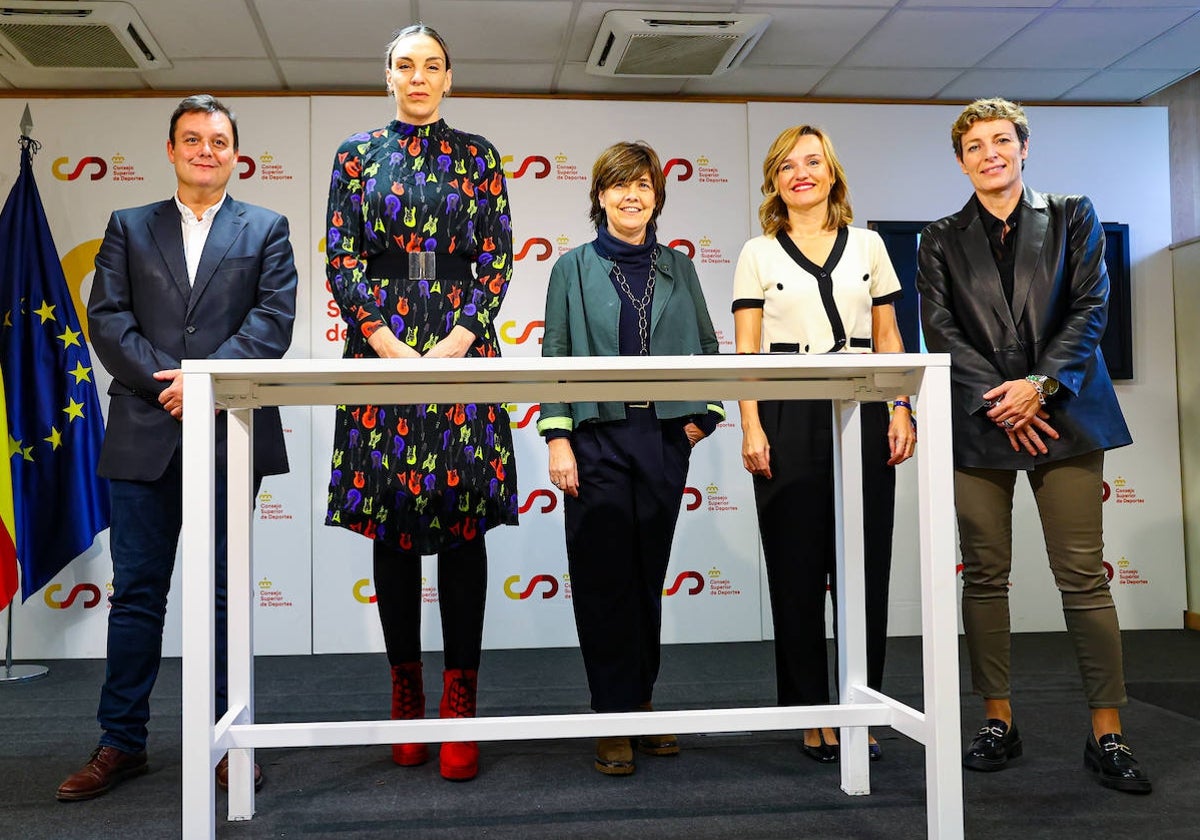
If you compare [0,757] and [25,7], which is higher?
[25,7]

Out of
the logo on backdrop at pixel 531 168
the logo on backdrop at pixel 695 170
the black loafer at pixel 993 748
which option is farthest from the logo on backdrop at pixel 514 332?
the black loafer at pixel 993 748

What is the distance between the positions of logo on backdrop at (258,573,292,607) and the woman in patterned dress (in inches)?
84.0

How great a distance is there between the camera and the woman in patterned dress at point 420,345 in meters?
2.10

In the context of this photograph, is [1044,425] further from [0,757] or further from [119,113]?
[119,113]

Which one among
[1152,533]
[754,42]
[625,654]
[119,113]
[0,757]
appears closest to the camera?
[625,654]

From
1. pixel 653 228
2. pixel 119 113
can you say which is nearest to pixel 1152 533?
pixel 653 228

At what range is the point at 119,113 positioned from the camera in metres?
4.21

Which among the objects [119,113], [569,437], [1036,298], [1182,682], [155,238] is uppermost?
[119,113]

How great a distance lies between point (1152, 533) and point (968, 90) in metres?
2.18

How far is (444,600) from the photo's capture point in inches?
85.9

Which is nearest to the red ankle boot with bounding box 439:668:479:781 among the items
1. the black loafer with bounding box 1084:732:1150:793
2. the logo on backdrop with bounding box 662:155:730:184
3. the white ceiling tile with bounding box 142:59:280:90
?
the black loafer with bounding box 1084:732:1150:793

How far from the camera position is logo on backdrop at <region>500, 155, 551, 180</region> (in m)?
4.33

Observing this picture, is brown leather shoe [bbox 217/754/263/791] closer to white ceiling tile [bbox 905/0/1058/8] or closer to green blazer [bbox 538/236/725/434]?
green blazer [bbox 538/236/725/434]

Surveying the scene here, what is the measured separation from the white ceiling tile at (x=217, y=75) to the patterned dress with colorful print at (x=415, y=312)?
224cm
